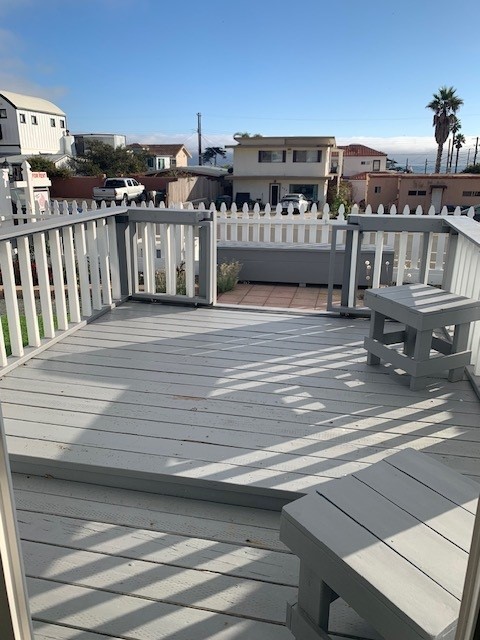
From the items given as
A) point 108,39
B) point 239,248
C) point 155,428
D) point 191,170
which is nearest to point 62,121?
point 191,170

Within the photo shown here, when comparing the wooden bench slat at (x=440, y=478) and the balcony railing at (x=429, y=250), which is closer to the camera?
the wooden bench slat at (x=440, y=478)

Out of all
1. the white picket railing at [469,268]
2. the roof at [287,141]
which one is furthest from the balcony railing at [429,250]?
the roof at [287,141]

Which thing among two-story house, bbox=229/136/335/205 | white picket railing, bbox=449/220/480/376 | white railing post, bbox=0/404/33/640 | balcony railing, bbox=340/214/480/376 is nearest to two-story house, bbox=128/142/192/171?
two-story house, bbox=229/136/335/205

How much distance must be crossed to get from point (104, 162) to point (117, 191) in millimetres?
10865

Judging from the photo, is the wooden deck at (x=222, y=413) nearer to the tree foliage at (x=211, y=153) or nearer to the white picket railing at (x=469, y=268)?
the white picket railing at (x=469, y=268)

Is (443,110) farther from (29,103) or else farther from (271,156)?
(29,103)

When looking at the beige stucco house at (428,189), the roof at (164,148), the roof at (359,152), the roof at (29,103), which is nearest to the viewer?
the beige stucco house at (428,189)

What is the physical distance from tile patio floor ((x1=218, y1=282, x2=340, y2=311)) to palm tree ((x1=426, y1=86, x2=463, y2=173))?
3307cm

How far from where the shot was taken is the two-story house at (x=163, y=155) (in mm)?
38312

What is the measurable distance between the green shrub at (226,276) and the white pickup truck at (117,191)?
541 inches

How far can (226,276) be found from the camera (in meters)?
6.67

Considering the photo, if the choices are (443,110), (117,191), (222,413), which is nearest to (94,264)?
(222,413)

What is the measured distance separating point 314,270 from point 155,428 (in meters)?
5.23

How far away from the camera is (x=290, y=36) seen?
4426 mm
